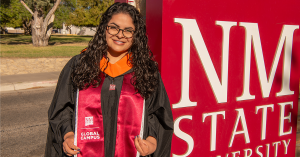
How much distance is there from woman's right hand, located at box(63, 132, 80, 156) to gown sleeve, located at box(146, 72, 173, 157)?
1.41ft

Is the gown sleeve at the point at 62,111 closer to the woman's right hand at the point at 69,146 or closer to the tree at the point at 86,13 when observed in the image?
the woman's right hand at the point at 69,146

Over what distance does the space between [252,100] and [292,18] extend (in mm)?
911

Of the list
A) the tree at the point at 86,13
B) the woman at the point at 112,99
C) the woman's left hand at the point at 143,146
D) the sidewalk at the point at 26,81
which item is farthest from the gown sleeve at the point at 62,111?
the tree at the point at 86,13

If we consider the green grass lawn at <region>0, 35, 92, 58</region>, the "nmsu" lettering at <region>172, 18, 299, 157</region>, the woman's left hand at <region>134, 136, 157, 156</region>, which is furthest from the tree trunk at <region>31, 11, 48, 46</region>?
the woman's left hand at <region>134, 136, 157, 156</region>

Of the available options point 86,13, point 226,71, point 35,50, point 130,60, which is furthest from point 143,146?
point 86,13

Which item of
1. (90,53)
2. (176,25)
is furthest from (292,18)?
(90,53)

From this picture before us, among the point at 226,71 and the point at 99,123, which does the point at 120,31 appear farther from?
the point at 226,71

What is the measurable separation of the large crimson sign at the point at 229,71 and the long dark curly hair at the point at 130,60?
1.22 feet

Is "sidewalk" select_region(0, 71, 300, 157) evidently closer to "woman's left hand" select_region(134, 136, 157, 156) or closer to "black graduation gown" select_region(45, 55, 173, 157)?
"black graduation gown" select_region(45, 55, 173, 157)

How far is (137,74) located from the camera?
149 cm

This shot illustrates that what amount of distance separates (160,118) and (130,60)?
16.0 inches

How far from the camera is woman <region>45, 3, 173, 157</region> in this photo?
143cm

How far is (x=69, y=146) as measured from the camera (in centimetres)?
139

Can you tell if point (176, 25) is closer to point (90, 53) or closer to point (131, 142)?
point (90, 53)
